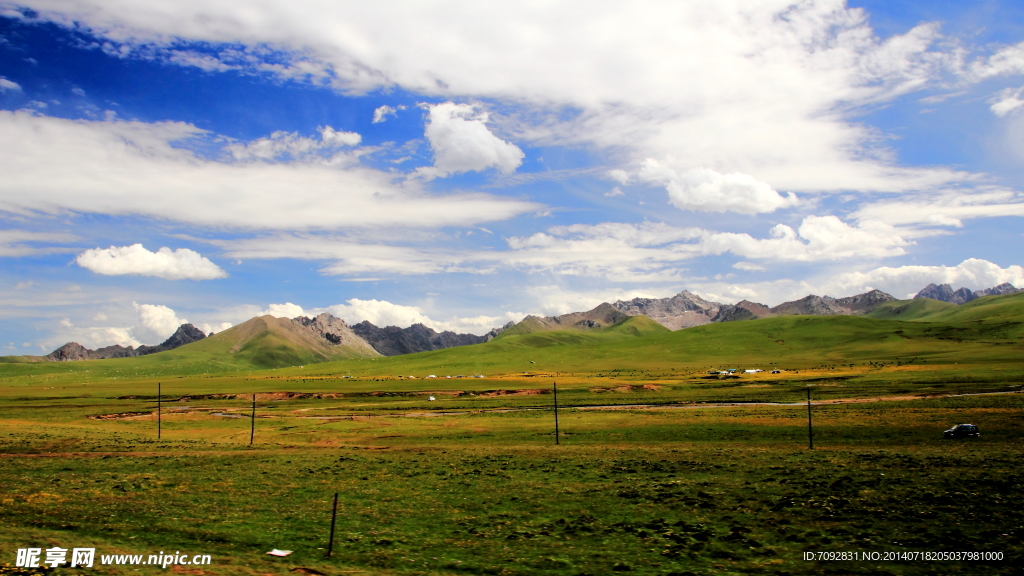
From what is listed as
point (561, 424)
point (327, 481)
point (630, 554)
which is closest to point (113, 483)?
point (327, 481)

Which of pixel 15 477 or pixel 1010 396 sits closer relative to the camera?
pixel 15 477

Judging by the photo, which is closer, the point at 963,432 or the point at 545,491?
the point at 545,491

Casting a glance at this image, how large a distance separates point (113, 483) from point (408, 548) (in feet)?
81.4

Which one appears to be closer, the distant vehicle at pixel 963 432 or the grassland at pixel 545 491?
the grassland at pixel 545 491

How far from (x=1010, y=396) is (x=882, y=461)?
5987cm

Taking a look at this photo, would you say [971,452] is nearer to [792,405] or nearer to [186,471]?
[792,405]

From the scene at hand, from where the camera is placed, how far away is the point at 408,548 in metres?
23.1

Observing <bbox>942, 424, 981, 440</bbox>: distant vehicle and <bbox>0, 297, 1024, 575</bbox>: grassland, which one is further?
<bbox>942, 424, 981, 440</bbox>: distant vehicle

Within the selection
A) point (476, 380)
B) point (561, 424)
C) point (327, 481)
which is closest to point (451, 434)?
point (561, 424)

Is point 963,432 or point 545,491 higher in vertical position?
point 545,491

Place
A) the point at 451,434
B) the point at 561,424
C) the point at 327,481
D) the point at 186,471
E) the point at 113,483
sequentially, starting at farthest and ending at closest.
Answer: the point at 561,424, the point at 451,434, the point at 186,471, the point at 327,481, the point at 113,483

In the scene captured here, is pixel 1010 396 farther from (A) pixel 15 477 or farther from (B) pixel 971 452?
(A) pixel 15 477

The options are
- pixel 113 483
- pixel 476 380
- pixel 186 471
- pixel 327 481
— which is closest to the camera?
pixel 113 483

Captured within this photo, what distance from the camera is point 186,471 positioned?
41750mm
